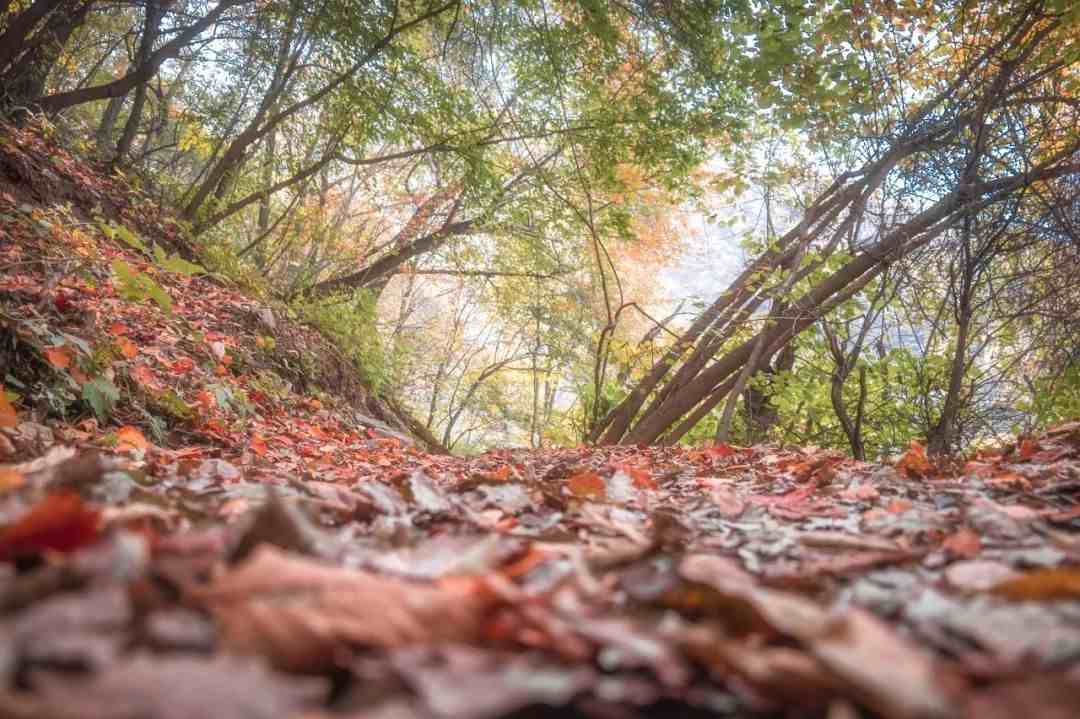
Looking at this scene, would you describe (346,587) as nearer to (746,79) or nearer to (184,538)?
(184,538)

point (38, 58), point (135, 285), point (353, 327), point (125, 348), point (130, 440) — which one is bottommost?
point (130, 440)

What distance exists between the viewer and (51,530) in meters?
0.65

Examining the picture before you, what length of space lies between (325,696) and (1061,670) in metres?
0.65

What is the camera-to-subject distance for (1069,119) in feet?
15.3

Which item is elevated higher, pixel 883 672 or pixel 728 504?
pixel 728 504

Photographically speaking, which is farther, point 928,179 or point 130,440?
point 928,179

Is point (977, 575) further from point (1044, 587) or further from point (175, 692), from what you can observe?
point (175, 692)

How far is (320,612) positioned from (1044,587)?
80 centimetres

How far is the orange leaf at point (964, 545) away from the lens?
1.08 m

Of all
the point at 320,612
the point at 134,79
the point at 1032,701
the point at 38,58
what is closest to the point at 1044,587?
the point at 1032,701

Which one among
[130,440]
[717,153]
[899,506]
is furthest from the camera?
[717,153]

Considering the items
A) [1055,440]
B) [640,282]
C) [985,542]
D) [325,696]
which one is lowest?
[325,696]

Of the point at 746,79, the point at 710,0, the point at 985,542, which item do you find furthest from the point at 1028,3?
the point at 985,542

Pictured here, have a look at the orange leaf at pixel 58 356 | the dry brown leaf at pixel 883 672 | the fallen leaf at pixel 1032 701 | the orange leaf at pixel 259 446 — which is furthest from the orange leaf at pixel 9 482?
the orange leaf at pixel 259 446
